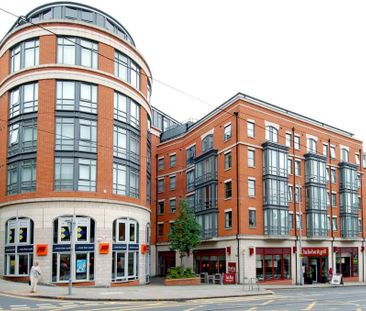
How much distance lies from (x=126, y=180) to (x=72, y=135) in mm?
5809

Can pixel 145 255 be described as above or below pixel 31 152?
below

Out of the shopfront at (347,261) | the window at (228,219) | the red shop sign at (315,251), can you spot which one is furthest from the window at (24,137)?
the shopfront at (347,261)

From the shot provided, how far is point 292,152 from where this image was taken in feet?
165

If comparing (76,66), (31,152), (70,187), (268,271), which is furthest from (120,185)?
(268,271)

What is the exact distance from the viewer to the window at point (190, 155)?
55.1 m

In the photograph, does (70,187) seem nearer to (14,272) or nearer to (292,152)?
(14,272)

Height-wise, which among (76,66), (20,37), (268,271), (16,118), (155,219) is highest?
(20,37)

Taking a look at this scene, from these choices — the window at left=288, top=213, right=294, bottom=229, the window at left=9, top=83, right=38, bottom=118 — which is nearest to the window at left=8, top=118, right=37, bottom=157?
the window at left=9, top=83, right=38, bottom=118

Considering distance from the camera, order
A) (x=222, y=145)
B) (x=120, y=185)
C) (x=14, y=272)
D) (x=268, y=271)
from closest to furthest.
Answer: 1. (x=14, y=272)
2. (x=120, y=185)
3. (x=268, y=271)
4. (x=222, y=145)

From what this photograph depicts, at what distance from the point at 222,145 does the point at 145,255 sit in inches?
542

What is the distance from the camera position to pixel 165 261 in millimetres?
59406

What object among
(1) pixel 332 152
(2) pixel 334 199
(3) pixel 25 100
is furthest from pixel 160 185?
(3) pixel 25 100

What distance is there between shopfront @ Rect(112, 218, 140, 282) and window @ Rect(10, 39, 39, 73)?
13642mm

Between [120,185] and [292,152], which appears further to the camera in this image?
[292,152]
